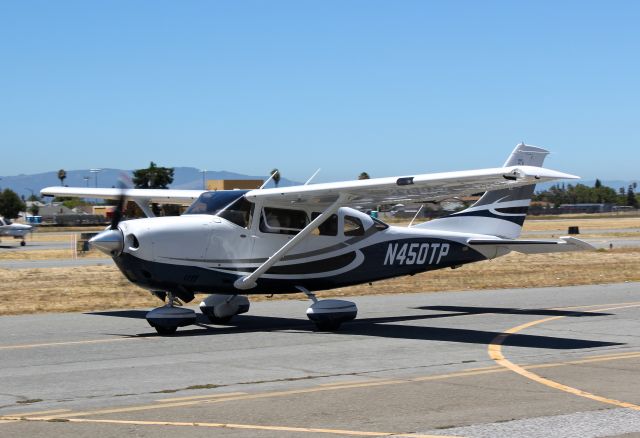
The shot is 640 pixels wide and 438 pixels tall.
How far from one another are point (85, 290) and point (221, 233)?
840 cm

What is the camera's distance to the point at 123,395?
914 centimetres

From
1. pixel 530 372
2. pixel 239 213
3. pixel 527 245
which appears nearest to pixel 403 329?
pixel 239 213

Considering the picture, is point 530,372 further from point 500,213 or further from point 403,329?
point 500,213

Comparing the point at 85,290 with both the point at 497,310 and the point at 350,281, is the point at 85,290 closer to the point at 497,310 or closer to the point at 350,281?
the point at 350,281

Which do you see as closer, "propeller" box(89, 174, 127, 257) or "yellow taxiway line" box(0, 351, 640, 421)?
"yellow taxiway line" box(0, 351, 640, 421)

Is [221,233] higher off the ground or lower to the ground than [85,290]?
higher

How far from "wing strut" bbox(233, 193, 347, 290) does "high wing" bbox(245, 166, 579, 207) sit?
0.21 metres

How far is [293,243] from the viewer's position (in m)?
15.3

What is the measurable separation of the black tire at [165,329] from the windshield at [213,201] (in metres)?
2.16

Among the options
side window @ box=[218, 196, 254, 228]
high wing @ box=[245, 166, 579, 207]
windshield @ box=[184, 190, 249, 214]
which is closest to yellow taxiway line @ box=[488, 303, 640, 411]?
high wing @ box=[245, 166, 579, 207]

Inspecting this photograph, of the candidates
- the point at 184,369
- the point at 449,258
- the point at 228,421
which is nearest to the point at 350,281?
the point at 449,258

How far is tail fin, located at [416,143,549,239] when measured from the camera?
1799 cm

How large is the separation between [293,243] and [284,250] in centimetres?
20

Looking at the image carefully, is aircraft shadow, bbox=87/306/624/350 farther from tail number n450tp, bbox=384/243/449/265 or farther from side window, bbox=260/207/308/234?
side window, bbox=260/207/308/234
